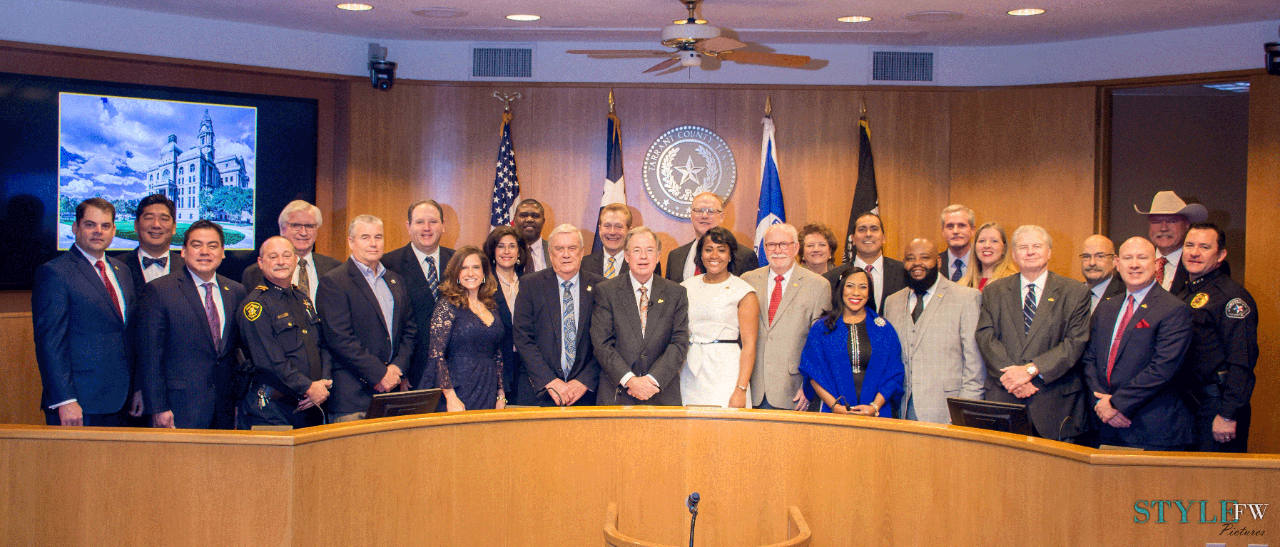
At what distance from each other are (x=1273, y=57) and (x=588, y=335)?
472cm

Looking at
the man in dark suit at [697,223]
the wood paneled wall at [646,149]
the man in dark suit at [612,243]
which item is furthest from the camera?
the wood paneled wall at [646,149]

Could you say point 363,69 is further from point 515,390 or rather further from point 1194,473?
point 1194,473

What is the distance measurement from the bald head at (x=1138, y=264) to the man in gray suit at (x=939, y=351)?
627mm

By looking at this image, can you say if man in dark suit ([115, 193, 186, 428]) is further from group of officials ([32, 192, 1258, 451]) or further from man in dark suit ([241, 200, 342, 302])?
man in dark suit ([241, 200, 342, 302])

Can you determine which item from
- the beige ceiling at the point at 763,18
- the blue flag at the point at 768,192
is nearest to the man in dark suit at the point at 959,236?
the beige ceiling at the point at 763,18

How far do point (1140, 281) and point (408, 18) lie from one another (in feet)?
15.6

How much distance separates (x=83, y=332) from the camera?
3.72 m

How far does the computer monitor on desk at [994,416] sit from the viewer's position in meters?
2.94

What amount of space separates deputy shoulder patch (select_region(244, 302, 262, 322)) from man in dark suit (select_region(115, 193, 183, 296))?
75 cm

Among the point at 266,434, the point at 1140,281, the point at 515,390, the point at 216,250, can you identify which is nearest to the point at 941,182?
the point at 1140,281

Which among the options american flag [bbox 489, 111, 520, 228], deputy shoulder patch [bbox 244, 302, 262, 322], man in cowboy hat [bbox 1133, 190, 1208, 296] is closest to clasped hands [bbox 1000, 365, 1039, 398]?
man in cowboy hat [bbox 1133, 190, 1208, 296]

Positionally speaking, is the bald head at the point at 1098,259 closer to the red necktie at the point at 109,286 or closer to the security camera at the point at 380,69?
the red necktie at the point at 109,286

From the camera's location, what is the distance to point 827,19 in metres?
6.05

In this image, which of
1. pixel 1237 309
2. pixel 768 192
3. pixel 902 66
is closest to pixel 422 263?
pixel 768 192
